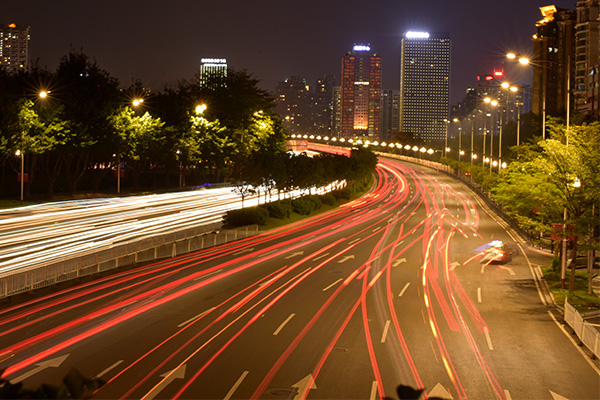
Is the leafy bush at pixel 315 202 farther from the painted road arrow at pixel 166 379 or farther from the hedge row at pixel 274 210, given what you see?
the painted road arrow at pixel 166 379

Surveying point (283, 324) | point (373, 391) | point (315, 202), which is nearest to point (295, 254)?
point (283, 324)

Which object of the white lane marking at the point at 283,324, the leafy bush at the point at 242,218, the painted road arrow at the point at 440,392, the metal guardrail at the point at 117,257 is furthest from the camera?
the leafy bush at the point at 242,218

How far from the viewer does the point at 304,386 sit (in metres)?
14.4

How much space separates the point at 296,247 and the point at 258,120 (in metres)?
49.4

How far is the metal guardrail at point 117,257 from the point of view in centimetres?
2390

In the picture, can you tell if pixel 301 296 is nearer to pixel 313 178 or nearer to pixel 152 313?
pixel 152 313

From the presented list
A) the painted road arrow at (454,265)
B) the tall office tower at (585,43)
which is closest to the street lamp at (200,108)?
the painted road arrow at (454,265)

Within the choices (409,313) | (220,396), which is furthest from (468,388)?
(409,313)

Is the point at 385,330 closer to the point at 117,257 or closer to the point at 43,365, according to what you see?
the point at 43,365

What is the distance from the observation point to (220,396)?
535 inches

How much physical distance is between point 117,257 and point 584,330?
20916 millimetres

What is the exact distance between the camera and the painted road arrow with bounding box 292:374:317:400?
13836 mm

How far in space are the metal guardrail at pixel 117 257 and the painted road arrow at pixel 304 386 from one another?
44.1 ft

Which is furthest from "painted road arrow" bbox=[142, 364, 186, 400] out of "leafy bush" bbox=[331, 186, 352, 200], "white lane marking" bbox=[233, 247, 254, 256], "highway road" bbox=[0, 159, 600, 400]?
"leafy bush" bbox=[331, 186, 352, 200]
